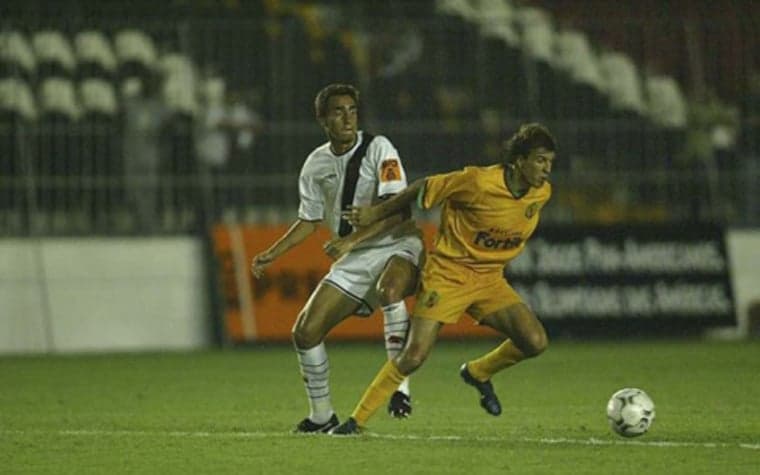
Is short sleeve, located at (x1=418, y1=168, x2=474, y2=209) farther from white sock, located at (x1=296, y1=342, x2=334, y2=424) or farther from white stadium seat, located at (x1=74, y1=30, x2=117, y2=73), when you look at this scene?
white stadium seat, located at (x1=74, y1=30, x2=117, y2=73)

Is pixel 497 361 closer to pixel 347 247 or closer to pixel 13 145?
pixel 347 247

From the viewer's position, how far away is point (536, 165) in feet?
34.4

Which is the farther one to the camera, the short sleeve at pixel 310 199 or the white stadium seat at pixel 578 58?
the white stadium seat at pixel 578 58

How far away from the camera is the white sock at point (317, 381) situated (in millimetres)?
10680

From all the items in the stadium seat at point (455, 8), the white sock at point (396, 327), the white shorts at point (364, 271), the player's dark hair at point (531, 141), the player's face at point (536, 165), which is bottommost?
the white sock at point (396, 327)

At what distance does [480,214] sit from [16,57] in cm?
1059

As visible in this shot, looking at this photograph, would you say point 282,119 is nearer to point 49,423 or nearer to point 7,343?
point 7,343

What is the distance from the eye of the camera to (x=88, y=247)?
20.1m

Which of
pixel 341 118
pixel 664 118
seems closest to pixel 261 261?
pixel 341 118

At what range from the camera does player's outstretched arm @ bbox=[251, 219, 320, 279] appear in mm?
11102

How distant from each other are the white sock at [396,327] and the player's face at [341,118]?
1103 mm

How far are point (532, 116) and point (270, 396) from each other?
8365 mm

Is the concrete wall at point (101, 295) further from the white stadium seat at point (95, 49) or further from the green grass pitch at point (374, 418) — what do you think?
the white stadium seat at point (95, 49)

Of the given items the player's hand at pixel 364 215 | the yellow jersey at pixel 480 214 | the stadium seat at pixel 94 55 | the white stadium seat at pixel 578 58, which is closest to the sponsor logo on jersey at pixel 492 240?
the yellow jersey at pixel 480 214
